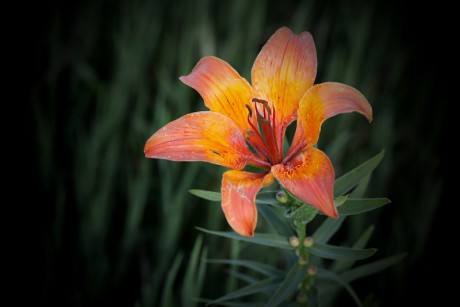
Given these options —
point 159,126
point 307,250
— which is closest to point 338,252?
point 307,250

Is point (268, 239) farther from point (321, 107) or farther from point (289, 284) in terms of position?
point (321, 107)

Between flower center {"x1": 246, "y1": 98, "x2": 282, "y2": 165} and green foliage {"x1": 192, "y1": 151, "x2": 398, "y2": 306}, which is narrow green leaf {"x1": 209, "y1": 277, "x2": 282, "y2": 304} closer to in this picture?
green foliage {"x1": 192, "y1": 151, "x2": 398, "y2": 306}

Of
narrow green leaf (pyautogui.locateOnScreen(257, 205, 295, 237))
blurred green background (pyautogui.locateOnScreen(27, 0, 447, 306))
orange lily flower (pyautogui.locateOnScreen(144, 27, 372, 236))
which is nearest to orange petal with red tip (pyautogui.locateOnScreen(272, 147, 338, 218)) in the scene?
orange lily flower (pyautogui.locateOnScreen(144, 27, 372, 236))

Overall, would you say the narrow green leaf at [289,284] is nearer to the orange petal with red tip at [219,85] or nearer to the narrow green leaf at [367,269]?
the narrow green leaf at [367,269]

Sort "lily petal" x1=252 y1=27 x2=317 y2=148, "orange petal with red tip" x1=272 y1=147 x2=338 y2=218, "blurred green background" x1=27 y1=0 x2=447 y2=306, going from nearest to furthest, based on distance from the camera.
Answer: "orange petal with red tip" x1=272 y1=147 x2=338 y2=218, "lily petal" x1=252 y1=27 x2=317 y2=148, "blurred green background" x1=27 y1=0 x2=447 y2=306

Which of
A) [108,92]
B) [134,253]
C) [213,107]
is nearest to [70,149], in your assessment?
[108,92]

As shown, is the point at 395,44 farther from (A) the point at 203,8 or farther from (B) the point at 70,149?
(B) the point at 70,149
